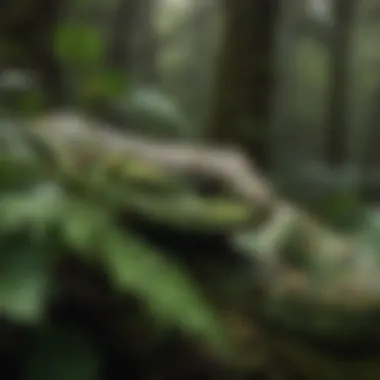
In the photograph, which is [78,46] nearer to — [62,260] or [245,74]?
[62,260]

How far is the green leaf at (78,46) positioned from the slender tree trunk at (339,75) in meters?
2.04

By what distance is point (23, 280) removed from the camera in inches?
42.4

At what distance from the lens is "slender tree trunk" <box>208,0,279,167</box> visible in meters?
2.52

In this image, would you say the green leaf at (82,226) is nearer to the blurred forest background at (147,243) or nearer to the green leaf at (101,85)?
the blurred forest background at (147,243)

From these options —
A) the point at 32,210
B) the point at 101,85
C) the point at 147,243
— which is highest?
the point at 101,85

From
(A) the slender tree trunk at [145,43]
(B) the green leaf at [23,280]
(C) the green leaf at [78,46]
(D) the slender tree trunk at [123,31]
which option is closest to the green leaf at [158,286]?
(B) the green leaf at [23,280]

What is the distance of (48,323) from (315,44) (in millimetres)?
3364

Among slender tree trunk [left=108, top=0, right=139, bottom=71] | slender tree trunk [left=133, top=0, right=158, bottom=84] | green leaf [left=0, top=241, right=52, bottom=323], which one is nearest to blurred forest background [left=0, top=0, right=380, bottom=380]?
green leaf [left=0, top=241, right=52, bottom=323]

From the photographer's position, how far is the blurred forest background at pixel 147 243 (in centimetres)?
115

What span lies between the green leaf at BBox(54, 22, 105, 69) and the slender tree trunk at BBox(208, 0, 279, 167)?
0.78 m

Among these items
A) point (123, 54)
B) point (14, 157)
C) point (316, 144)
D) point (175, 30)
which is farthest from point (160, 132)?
point (316, 144)

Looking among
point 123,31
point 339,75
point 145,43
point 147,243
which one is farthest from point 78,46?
point 339,75

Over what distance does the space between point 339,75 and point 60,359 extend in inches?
113

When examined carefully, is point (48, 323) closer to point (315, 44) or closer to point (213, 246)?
point (213, 246)
